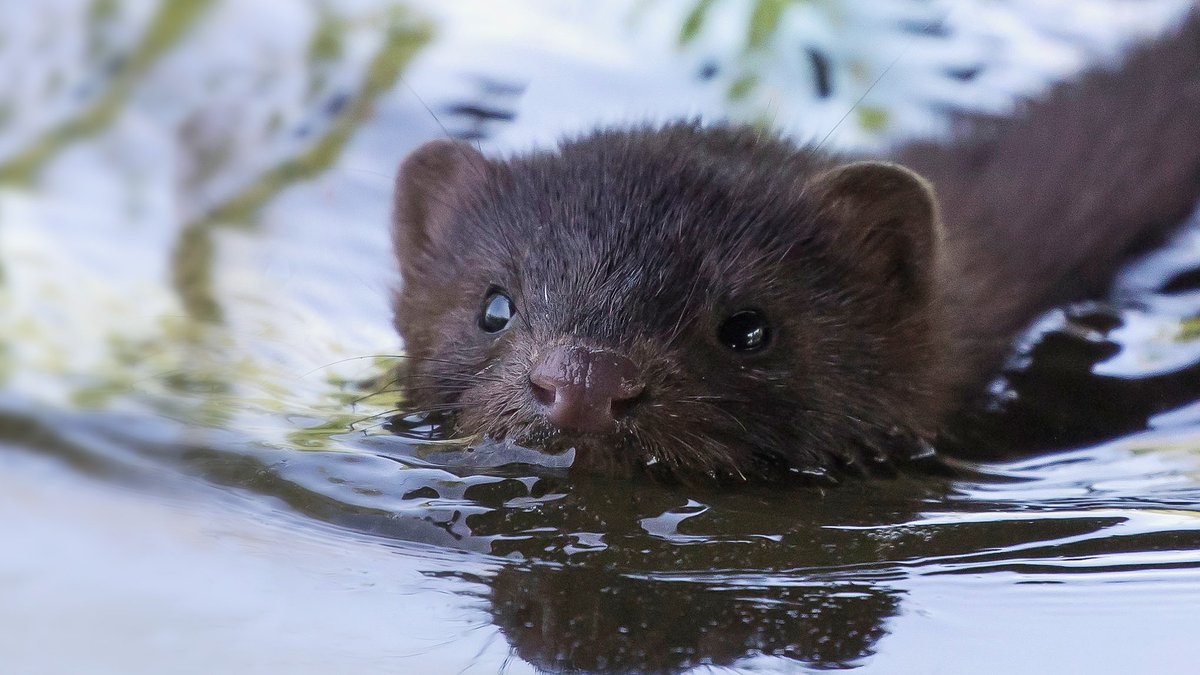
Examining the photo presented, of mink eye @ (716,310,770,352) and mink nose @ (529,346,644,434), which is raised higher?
mink eye @ (716,310,770,352)

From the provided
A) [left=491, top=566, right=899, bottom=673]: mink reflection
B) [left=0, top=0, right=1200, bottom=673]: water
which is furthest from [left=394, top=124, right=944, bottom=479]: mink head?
[left=491, top=566, right=899, bottom=673]: mink reflection

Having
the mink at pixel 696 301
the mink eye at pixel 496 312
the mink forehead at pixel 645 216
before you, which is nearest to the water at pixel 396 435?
the mink at pixel 696 301

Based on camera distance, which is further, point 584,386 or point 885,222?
point 885,222

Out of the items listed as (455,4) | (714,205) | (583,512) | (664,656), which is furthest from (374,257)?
(664,656)

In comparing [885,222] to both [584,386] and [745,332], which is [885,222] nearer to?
[745,332]

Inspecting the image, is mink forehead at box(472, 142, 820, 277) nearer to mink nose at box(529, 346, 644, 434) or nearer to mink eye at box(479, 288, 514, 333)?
mink eye at box(479, 288, 514, 333)

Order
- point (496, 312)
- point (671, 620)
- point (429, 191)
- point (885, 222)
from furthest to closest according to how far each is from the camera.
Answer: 1. point (429, 191)
2. point (885, 222)
3. point (496, 312)
4. point (671, 620)

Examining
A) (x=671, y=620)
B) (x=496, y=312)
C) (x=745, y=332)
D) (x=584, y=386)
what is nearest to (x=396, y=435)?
(x=496, y=312)
